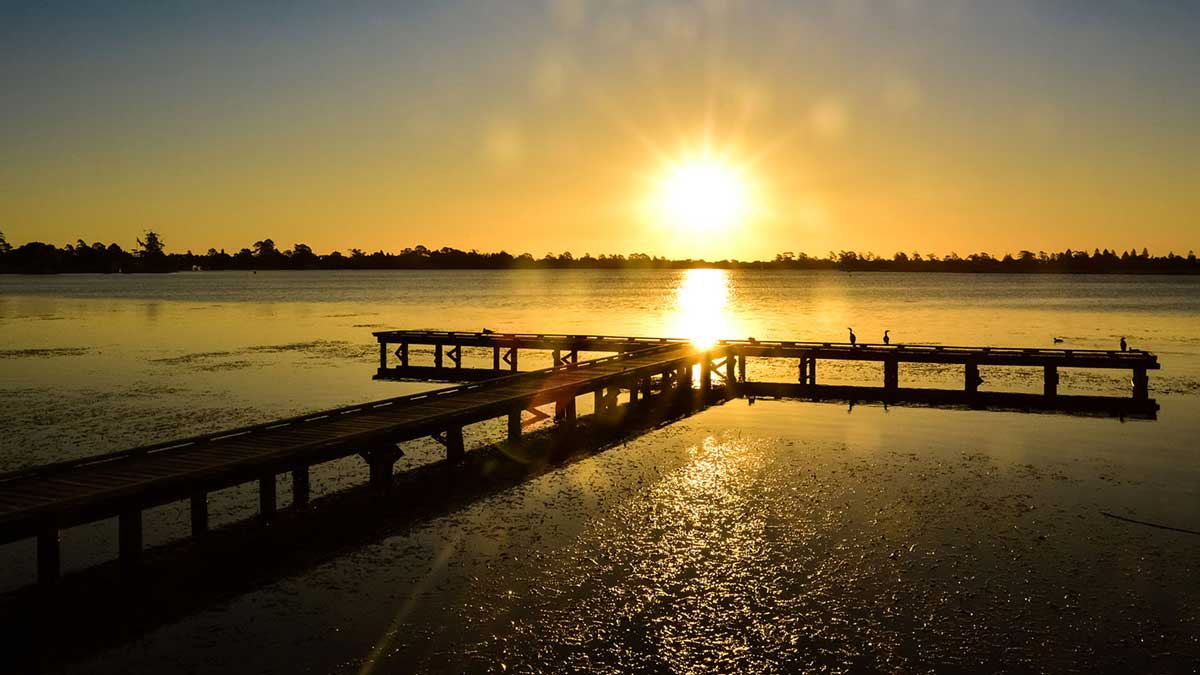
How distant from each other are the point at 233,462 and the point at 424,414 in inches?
218

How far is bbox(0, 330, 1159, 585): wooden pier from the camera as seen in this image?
12.2m

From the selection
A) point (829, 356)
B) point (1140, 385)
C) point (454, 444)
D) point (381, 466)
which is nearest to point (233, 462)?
point (381, 466)

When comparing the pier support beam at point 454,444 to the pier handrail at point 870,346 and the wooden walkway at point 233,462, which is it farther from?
the pier handrail at point 870,346

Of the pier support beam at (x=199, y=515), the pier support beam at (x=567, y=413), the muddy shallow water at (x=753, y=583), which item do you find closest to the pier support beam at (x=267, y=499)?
the pier support beam at (x=199, y=515)

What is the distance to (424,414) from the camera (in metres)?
19.0

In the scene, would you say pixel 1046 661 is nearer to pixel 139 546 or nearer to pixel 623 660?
pixel 623 660

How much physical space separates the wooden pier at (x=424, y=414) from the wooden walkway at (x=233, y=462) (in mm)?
24

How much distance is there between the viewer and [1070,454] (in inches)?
858

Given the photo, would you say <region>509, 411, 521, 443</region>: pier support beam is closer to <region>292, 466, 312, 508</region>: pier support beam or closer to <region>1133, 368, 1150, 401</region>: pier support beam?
<region>292, 466, 312, 508</region>: pier support beam

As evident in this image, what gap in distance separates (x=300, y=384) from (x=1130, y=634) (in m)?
30.0

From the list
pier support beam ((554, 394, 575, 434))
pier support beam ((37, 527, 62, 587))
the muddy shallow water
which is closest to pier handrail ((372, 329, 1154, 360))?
the muddy shallow water

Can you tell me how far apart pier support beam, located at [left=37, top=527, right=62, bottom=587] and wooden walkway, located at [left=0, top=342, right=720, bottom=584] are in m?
0.01

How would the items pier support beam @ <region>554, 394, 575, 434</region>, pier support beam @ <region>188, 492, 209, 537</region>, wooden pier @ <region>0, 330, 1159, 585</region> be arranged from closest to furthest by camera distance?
wooden pier @ <region>0, 330, 1159, 585</region>
pier support beam @ <region>188, 492, 209, 537</region>
pier support beam @ <region>554, 394, 575, 434</region>

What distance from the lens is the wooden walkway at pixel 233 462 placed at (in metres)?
11.5
